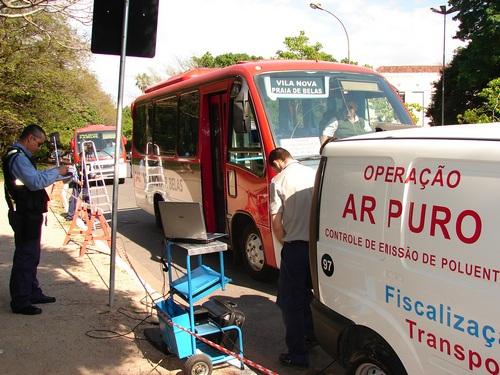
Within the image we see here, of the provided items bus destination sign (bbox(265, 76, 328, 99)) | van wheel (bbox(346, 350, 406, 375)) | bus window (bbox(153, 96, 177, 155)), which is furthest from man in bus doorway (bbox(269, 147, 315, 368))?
bus window (bbox(153, 96, 177, 155))

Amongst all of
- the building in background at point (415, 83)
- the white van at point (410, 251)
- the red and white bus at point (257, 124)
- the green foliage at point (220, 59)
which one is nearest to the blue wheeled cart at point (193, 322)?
the white van at point (410, 251)

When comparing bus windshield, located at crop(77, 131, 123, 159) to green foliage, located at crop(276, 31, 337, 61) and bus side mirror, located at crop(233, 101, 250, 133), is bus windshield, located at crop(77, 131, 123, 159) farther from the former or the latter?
bus side mirror, located at crop(233, 101, 250, 133)

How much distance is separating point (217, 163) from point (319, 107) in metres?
2.07

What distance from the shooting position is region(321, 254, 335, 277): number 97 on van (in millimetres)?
3385

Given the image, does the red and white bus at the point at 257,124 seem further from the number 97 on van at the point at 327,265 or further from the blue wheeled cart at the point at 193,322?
the number 97 on van at the point at 327,265

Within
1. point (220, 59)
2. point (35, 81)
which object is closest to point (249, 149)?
point (35, 81)

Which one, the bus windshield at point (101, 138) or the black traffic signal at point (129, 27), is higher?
the black traffic signal at point (129, 27)

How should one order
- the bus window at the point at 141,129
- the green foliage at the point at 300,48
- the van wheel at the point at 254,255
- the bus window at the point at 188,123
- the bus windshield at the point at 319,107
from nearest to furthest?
the bus windshield at the point at 319,107
the van wheel at the point at 254,255
the bus window at the point at 188,123
the bus window at the point at 141,129
the green foliage at the point at 300,48

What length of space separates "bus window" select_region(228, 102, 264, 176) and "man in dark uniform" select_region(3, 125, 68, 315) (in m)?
2.25

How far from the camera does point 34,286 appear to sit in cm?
546

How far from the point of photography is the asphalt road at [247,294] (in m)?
4.49

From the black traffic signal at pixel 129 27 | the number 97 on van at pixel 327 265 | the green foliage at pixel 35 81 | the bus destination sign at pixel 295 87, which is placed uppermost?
the green foliage at pixel 35 81

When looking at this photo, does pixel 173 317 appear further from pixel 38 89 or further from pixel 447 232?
pixel 38 89

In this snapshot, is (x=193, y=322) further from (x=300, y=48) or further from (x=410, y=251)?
(x=300, y=48)
